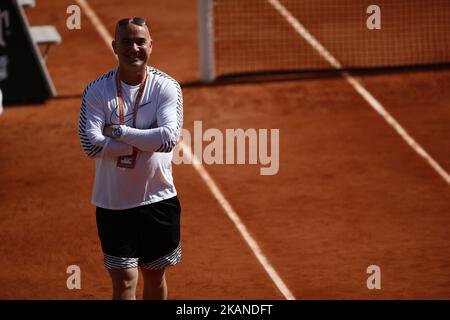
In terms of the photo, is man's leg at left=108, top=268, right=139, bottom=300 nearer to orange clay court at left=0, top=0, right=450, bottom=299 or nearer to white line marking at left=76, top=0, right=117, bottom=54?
orange clay court at left=0, top=0, right=450, bottom=299

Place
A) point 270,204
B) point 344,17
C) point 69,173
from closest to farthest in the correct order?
point 270,204 < point 69,173 < point 344,17

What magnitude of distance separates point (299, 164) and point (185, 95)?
132 inches

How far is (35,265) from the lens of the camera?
10461 millimetres

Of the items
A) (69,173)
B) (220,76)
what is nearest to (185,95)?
(220,76)

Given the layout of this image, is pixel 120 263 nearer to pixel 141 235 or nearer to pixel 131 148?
pixel 141 235

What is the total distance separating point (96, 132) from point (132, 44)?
2.13ft

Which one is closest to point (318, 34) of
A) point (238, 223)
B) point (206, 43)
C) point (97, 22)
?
point (206, 43)

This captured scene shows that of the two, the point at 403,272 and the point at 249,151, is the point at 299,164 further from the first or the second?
the point at 403,272

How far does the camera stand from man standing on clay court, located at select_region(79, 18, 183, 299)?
7277 mm

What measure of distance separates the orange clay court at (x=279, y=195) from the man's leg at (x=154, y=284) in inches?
77.9

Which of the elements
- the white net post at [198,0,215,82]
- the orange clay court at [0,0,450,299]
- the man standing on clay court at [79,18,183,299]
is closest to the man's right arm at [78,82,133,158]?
the man standing on clay court at [79,18,183,299]

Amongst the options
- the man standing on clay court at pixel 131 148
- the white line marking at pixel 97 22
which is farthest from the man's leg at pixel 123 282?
the white line marking at pixel 97 22

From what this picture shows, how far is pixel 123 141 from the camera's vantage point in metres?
7.27

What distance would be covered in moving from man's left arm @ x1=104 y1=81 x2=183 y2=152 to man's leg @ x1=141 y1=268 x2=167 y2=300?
92 cm
